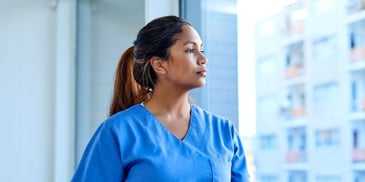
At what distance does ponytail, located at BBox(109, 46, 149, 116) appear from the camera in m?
1.61

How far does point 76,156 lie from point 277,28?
150 cm

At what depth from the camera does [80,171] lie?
4.83 feet

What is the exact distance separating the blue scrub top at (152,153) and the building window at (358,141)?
31 cm

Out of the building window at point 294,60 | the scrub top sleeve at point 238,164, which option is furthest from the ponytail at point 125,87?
the building window at point 294,60

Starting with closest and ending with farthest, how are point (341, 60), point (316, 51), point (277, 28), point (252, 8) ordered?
point (341, 60)
point (316, 51)
point (277, 28)
point (252, 8)

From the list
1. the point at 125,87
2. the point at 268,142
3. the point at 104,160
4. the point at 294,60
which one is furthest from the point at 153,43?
the point at 268,142

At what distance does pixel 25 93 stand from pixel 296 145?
169cm

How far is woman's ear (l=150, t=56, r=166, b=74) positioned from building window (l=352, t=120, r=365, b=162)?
1.67 feet

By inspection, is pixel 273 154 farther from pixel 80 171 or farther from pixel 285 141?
pixel 80 171

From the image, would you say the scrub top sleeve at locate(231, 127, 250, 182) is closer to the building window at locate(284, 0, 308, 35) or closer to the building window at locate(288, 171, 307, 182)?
the building window at locate(288, 171, 307, 182)

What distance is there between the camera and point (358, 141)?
1.55m

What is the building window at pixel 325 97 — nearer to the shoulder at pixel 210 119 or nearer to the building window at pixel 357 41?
the building window at pixel 357 41

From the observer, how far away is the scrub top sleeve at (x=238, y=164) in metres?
1.51

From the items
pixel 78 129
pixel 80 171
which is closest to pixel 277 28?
pixel 80 171
